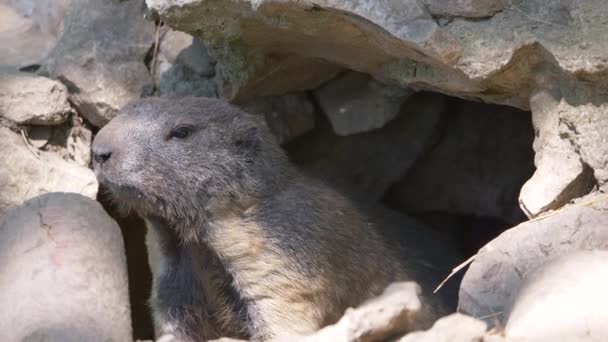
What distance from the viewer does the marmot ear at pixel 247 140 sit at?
13.8ft

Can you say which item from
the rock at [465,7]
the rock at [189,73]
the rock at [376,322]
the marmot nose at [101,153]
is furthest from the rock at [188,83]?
the rock at [376,322]

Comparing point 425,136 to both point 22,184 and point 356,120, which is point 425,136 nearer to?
point 356,120

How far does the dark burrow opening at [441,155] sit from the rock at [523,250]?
2254 millimetres

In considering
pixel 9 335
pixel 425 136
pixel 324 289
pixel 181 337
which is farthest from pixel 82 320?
pixel 425 136

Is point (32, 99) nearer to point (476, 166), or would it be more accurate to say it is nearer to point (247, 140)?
point (247, 140)

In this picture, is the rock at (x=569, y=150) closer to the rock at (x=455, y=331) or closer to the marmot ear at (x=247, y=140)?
the rock at (x=455, y=331)

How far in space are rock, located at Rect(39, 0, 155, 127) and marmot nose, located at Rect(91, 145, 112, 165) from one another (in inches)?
43.8

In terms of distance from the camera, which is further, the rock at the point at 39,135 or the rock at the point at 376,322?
the rock at the point at 39,135

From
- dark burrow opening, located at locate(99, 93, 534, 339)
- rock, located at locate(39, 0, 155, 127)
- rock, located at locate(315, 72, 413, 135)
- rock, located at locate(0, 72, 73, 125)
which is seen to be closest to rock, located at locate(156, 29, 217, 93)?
rock, located at locate(39, 0, 155, 127)

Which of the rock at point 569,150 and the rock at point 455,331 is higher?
the rock at point 569,150

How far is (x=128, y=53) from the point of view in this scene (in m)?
5.08

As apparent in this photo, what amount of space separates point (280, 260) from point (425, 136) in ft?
7.63

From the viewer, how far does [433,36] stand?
12.4 ft

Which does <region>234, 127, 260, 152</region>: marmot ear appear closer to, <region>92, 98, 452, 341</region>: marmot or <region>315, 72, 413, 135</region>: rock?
<region>92, 98, 452, 341</region>: marmot
